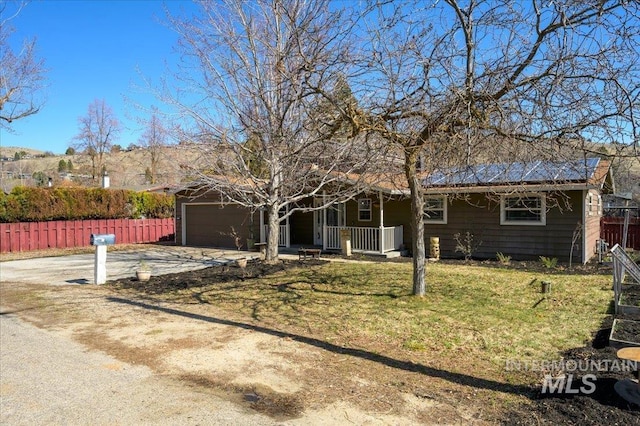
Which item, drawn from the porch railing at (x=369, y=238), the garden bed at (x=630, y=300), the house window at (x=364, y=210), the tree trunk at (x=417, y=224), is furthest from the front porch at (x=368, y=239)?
the garden bed at (x=630, y=300)

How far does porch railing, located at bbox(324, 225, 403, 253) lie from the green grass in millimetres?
4050

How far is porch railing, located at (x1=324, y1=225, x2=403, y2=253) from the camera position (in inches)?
581

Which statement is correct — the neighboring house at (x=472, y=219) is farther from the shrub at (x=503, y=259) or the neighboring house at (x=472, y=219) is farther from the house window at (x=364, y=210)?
the shrub at (x=503, y=259)

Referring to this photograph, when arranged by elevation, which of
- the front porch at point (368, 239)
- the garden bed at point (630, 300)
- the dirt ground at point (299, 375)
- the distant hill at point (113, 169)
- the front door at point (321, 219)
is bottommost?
the dirt ground at point (299, 375)

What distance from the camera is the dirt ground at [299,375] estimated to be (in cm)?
362

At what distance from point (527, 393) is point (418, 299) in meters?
3.59

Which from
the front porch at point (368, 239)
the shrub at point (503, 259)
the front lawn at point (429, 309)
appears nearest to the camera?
the front lawn at point (429, 309)

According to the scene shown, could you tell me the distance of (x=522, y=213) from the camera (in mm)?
13531

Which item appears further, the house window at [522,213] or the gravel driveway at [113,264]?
the house window at [522,213]

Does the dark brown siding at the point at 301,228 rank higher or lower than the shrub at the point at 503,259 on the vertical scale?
higher

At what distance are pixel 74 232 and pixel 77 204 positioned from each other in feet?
4.33

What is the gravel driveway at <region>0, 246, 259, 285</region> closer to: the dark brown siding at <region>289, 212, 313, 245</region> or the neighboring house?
the neighboring house

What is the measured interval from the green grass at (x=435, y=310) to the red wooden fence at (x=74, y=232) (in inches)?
545

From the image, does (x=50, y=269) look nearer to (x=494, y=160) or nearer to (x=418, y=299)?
(x=418, y=299)
